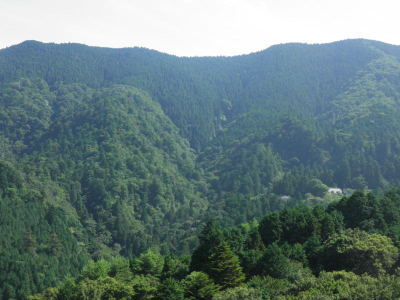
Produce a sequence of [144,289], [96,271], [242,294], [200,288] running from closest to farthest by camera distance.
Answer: [242,294]
[200,288]
[144,289]
[96,271]

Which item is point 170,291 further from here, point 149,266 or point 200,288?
point 149,266

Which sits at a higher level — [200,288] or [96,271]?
[200,288]

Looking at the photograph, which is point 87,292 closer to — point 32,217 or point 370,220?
point 370,220

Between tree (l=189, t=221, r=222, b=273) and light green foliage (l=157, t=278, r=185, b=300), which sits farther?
tree (l=189, t=221, r=222, b=273)

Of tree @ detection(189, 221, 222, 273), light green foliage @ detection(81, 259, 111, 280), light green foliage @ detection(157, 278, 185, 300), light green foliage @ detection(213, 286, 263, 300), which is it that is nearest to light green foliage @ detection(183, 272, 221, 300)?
light green foliage @ detection(157, 278, 185, 300)

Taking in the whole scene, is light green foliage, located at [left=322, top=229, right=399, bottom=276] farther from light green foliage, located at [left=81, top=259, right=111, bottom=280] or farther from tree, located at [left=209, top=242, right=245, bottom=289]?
light green foliage, located at [left=81, top=259, right=111, bottom=280]

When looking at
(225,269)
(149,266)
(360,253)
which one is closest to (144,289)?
(225,269)

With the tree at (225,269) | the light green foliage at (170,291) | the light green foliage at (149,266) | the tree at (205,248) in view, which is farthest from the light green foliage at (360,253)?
the light green foliage at (149,266)

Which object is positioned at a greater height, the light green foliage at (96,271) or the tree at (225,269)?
the tree at (225,269)

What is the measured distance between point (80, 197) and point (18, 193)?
139 feet

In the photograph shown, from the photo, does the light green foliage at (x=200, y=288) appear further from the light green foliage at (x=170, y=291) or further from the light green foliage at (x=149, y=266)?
the light green foliage at (x=149, y=266)

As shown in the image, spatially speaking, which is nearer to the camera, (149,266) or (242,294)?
(242,294)

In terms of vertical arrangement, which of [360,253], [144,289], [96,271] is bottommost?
[96,271]

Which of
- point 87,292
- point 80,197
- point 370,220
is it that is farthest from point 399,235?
point 80,197
